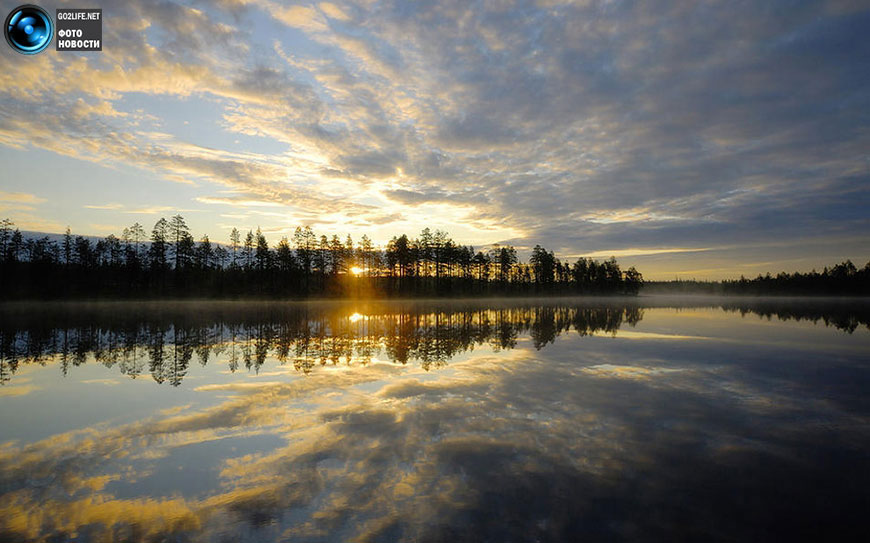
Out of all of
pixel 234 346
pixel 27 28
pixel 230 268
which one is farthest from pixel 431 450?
pixel 230 268

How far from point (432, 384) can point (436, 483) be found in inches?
287

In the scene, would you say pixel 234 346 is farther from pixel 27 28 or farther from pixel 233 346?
pixel 27 28

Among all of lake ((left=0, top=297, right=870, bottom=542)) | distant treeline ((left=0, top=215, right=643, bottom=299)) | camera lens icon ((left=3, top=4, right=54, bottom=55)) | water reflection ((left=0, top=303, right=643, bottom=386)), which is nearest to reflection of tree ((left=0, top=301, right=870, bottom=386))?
water reflection ((left=0, top=303, right=643, bottom=386))

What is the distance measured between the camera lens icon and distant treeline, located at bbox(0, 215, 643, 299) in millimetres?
91550

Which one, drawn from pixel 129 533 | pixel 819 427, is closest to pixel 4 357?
pixel 129 533

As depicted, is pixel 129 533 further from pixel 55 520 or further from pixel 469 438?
pixel 469 438

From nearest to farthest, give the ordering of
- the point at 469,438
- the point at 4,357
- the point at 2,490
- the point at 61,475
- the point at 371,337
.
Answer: the point at 2,490, the point at 61,475, the point at 469,438, the point at 4,357, the point at 371,337

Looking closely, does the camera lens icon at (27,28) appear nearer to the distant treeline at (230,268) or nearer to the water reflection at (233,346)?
the water reflection at (233,346)

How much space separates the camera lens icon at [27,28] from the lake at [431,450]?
14283 millimetres

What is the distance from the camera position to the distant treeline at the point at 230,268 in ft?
326

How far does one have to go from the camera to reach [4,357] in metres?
19.4

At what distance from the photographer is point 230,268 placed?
5108 inches

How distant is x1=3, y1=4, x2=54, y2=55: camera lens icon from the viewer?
659 inches

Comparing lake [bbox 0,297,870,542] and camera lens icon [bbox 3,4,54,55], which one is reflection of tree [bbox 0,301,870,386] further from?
camera lens icon [bbox 3,4,54,55]
